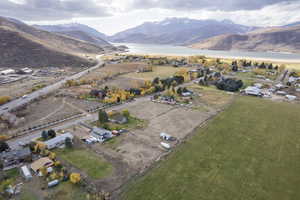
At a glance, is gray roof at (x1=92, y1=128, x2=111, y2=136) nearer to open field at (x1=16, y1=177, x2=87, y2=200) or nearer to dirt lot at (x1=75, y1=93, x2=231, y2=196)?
dirt lot at (x1=75, y1=93, x2=231, y2=196)

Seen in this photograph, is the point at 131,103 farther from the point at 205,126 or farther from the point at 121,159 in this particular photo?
the point at 121,159

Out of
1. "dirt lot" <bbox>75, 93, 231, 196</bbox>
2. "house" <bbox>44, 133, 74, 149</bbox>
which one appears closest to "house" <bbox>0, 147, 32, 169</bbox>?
"house" <bbox>44, 133, 74, 149</bbox>

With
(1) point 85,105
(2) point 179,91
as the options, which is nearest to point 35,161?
(1) point 85,105

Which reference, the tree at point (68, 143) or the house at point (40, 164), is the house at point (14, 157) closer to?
the house at point (40, 164)

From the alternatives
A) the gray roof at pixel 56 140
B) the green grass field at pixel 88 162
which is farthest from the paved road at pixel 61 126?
the green grass field at pixel 88 162

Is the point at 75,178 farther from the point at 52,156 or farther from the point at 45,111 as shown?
the point at 45,111

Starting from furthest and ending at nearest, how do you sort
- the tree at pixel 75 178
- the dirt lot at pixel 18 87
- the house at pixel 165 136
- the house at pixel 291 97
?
the dirt lot at pixel 18 87 < the house at pixel 291 97 < the house at pixel 165 136 < the tree at pixel 75 178
